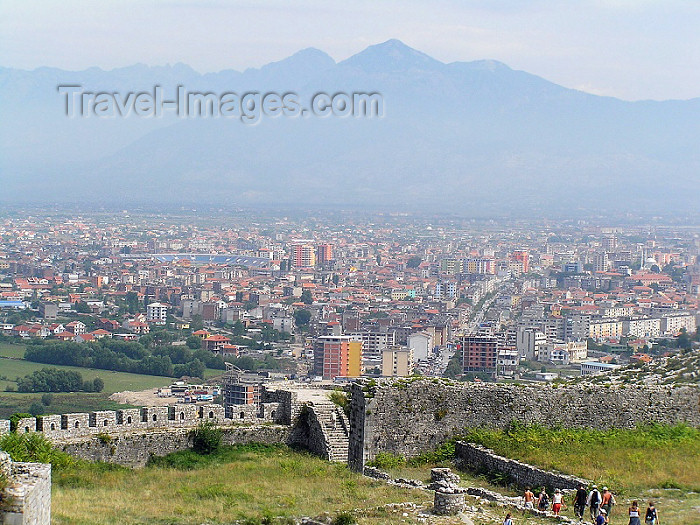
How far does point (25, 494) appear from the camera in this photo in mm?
7734

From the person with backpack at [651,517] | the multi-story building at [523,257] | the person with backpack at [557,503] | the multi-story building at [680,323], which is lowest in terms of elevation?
the multi-story building at [523,257]

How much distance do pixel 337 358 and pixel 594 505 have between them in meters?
56.6

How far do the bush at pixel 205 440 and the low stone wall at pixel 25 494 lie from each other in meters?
6.40

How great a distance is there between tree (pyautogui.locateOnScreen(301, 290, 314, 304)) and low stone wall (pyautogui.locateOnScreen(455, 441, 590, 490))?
9700cm

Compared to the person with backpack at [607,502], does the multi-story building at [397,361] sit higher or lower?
lower

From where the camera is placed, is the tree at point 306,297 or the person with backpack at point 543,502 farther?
the tree at point 306,297

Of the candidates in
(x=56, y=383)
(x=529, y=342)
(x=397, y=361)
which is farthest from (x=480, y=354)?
(x=56, y=383)

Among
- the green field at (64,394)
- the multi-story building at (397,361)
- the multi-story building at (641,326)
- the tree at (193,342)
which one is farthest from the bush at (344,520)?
the tree at (193,342)

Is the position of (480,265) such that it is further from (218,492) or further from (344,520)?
(344,520)

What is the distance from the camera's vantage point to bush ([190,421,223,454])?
15.2 meters

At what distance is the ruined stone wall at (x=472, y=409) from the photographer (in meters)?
13.9

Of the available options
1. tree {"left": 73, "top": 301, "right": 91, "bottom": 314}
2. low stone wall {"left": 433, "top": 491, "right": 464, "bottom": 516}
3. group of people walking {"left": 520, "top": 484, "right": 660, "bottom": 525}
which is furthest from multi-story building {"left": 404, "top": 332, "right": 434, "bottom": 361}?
low stone wall {"left": 433, "top": 491, "right": 464, "bottom": 516}

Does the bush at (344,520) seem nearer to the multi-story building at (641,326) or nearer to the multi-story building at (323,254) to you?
the multi-story building at (641,326)

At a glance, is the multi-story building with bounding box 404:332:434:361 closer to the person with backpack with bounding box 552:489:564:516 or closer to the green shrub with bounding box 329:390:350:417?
the green shrub with bounding box 329:390:350:417
